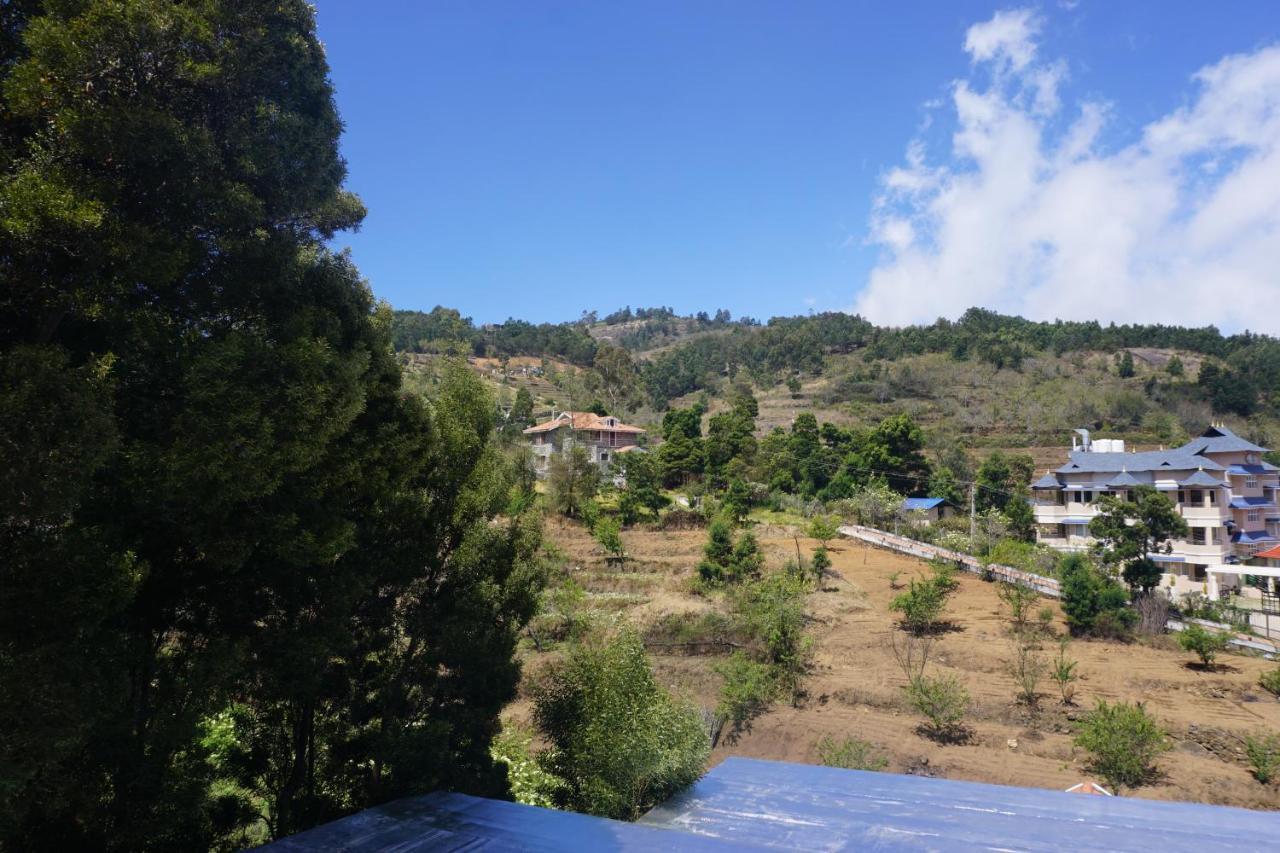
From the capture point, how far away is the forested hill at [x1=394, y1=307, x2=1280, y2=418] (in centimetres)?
5438

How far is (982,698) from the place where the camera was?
15875 millimetres

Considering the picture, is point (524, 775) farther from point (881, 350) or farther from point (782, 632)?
point (881, 350)

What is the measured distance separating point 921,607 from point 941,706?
5019 millimetres

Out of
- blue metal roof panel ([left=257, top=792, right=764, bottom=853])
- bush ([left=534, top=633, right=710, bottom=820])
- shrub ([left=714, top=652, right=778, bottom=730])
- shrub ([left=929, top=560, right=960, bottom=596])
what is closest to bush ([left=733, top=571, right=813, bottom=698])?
shrub ([left=714, top=652, right=778, bottom=730])

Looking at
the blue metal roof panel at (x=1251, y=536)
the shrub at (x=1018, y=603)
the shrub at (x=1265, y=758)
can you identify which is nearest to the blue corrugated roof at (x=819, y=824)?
the shrub at (x=1265, y=758)

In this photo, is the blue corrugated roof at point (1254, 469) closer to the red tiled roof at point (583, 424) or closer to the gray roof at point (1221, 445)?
the gray roof at point (1221, 445)

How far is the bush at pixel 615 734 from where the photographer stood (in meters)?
8.30

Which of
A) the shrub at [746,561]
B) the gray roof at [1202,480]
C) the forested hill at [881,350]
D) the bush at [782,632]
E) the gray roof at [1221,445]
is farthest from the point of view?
the forested hill at [881,350]

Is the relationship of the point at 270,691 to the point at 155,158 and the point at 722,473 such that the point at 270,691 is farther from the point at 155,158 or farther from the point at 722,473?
the point at 722,473

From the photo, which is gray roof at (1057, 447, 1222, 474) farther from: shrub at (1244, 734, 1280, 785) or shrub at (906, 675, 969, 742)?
shrub at (906, 675, 969, 742)

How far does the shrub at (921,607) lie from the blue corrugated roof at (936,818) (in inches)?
505

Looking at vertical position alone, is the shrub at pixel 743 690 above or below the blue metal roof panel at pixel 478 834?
below

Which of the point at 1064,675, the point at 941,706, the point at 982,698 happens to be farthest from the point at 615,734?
the point at 1064,675

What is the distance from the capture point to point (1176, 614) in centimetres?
1966
